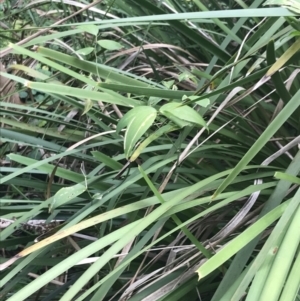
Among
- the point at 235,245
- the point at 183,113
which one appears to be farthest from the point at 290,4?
the point at 235,245

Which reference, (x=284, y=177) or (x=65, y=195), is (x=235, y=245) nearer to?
(x=284, y=177)

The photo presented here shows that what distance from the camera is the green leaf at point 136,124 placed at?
1.51 feet

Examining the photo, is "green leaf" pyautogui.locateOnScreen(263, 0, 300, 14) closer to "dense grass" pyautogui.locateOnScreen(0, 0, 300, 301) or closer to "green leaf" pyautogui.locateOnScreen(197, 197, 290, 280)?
"dense grass" pyautogui.locateOnScreen(0, 0, 300, 301)

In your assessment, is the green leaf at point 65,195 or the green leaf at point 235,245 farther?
the green leaf at point 65,195

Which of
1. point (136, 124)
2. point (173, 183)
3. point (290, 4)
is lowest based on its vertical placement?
point (173, 183)

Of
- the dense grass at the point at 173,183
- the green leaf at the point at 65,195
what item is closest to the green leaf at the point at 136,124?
the dense grass at the point at 173,183

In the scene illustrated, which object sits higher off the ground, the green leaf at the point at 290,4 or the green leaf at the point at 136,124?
the green leaf at the point at 290,4

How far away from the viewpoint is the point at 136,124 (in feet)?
1.54

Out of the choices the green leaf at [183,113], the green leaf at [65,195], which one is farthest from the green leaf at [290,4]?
the green leaf at [65,195]

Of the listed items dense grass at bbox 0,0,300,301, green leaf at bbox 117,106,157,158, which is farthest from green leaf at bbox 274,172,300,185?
green leaf at bbox 117,106,157,158

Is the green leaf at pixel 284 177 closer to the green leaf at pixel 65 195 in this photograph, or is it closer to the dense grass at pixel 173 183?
the dense grass at pixel 173 183

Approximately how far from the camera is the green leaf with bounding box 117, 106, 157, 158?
46 centimetres

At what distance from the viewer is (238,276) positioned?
0.52m

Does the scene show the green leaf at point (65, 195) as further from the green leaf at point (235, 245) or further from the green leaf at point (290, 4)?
the green leaf at point (290, 4)
